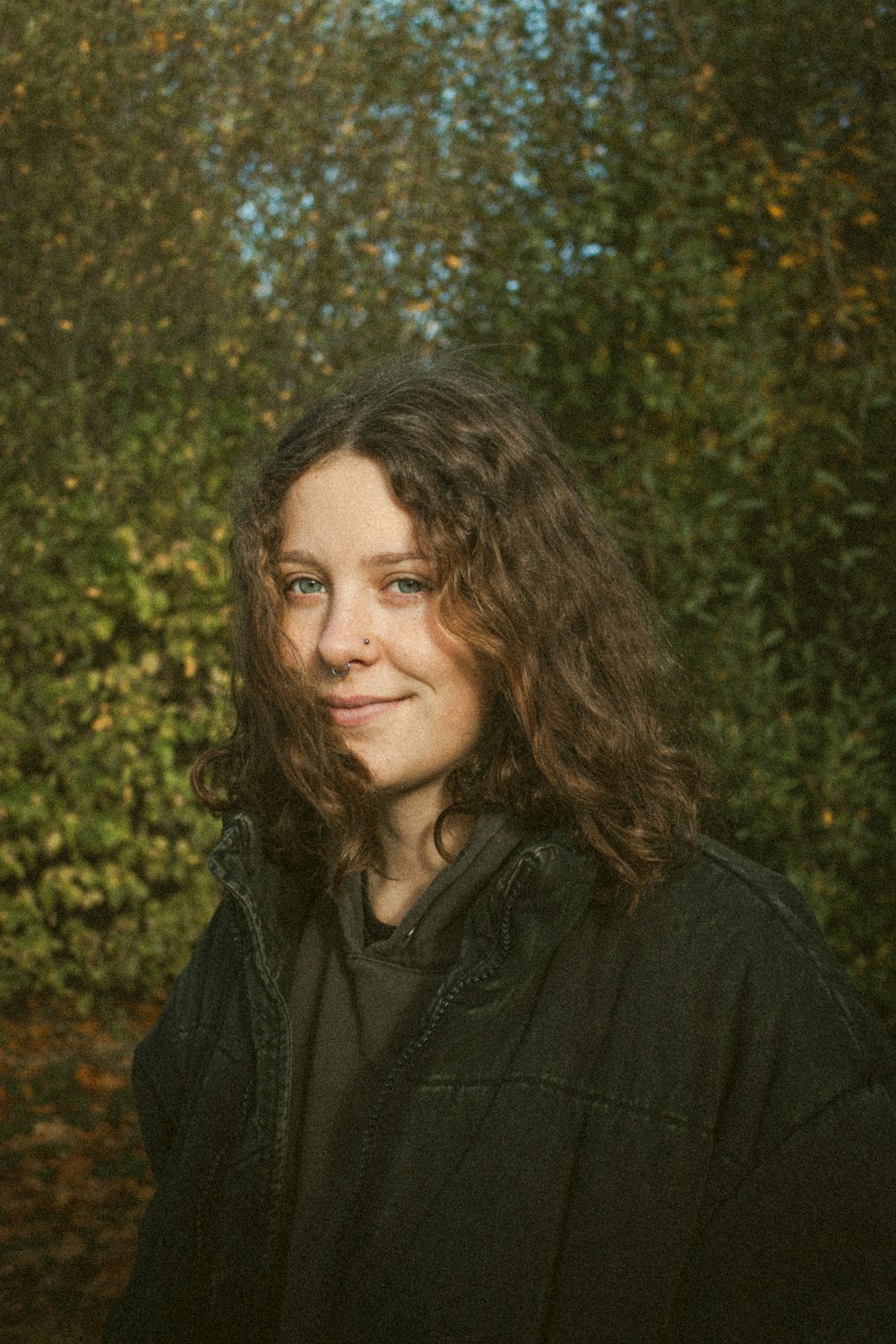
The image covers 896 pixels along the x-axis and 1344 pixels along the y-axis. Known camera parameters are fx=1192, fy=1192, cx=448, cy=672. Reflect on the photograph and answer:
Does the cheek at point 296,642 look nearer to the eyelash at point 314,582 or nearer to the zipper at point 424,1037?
the eyelash at point 314,582

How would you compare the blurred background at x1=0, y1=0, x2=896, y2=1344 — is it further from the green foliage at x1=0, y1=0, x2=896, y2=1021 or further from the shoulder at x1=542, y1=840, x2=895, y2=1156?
the shoulder at x1=542, y1=840, x2=895, y2=1156

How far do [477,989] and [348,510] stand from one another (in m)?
0.66

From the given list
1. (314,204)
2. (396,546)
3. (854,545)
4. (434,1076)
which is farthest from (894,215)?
(434,1076)

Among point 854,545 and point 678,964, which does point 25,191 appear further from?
point 678,964

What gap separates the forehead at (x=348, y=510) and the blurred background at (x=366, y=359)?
1.83 metres

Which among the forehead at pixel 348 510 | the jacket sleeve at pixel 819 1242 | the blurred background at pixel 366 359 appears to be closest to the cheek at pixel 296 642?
the forehead at pixel 348 510

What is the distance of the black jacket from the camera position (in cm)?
133

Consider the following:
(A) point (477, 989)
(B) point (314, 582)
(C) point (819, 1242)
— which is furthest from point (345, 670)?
(C) point (819, 1242)

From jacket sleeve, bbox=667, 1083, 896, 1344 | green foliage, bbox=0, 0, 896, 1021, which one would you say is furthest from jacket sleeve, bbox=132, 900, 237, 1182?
green foliage, bbox=0, 0, 896, 1021

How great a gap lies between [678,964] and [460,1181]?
0.38m

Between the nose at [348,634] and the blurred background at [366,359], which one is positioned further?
the blurred background at [366,359]

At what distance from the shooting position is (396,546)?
1.60 meters

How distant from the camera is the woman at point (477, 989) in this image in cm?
138

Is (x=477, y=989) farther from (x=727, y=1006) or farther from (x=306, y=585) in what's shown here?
(x=306, y=585)
